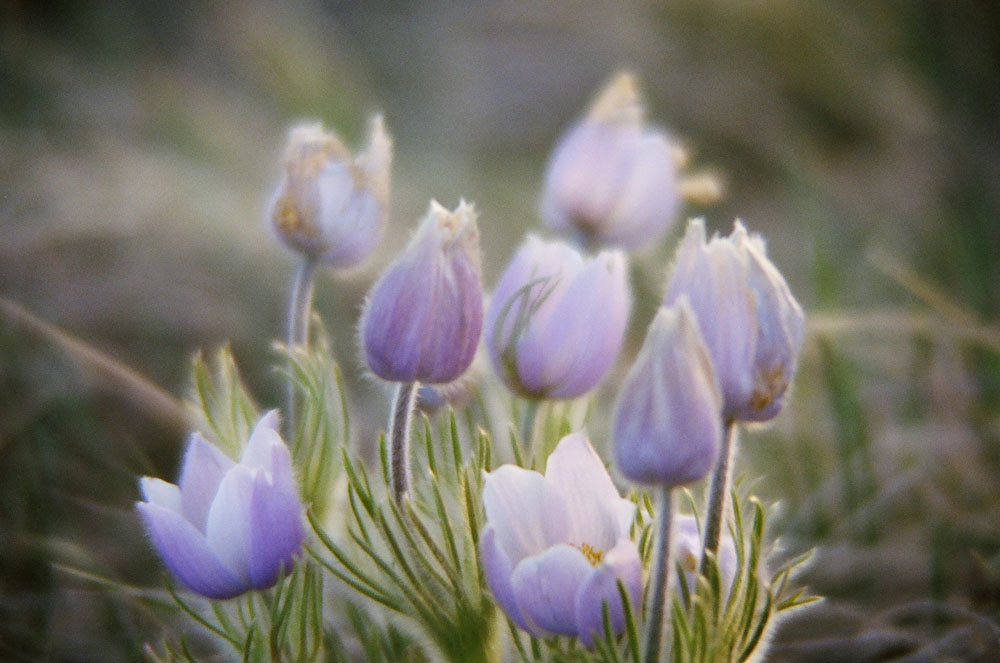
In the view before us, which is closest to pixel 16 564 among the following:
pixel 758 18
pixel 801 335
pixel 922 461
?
pixel 801 335

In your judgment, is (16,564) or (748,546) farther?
(16,564)

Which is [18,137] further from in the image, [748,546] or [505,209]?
[748,546]

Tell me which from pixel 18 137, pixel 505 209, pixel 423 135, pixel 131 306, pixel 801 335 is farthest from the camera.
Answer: pixel 423 135

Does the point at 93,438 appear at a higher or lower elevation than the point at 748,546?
higher

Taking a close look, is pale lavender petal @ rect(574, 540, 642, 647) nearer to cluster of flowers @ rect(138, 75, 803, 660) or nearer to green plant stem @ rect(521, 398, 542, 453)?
cluster of flowers @ rect(138, 75, 803, 660)

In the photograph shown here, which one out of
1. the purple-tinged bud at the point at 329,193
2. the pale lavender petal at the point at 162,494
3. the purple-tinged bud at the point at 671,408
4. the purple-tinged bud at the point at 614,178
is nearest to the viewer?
the purple-tinged bud at the point at 671,408

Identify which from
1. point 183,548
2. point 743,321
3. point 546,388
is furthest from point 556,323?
point 183,548

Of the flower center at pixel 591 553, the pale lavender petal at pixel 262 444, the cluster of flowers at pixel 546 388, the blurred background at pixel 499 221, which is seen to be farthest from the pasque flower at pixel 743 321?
the blurred background at pixel 499 221

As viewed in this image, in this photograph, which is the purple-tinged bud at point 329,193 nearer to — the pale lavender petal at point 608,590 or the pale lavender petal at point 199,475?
the pale lavender petal at point 199,475
